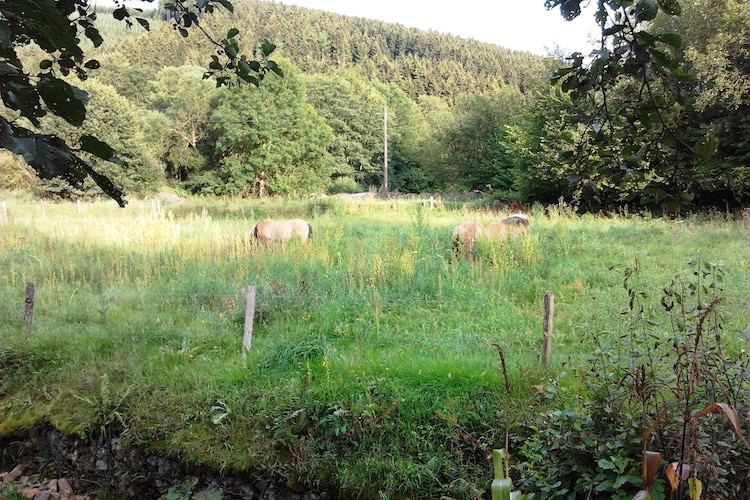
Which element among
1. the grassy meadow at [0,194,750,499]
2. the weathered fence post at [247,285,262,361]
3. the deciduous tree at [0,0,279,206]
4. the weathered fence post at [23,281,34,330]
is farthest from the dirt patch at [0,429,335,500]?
A: the deciduous tree at [0,0,279,206]

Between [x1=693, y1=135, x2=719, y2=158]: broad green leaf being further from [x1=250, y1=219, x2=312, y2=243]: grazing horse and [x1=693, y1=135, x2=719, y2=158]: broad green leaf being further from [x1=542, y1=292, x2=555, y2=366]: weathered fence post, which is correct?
[x1=250, y1=219, x2=312, y2=243]: grazing horse

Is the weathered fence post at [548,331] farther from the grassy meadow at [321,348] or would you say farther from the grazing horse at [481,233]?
the grazing horse at [481,233]

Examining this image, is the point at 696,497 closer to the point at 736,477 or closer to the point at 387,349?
the point at 736,477

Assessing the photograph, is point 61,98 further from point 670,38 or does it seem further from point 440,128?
point 440,128

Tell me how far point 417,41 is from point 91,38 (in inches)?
3917

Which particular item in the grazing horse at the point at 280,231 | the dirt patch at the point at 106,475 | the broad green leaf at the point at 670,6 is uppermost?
the broad green leaf at the point at 670,6

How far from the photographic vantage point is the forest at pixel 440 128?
5.40ft

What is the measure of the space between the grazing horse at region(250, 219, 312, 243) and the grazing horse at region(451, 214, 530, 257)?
2850 millimetres

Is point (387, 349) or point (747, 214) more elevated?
point (747, 214)

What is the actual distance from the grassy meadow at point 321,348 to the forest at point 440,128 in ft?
2.98

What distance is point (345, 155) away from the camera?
4409 centimetres

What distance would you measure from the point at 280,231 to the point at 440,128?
29653 millimetres

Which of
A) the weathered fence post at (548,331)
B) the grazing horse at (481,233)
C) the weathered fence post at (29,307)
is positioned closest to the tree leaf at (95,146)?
the weathered fence post at (548,331)

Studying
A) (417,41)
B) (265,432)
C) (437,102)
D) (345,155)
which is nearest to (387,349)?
(265,432)
